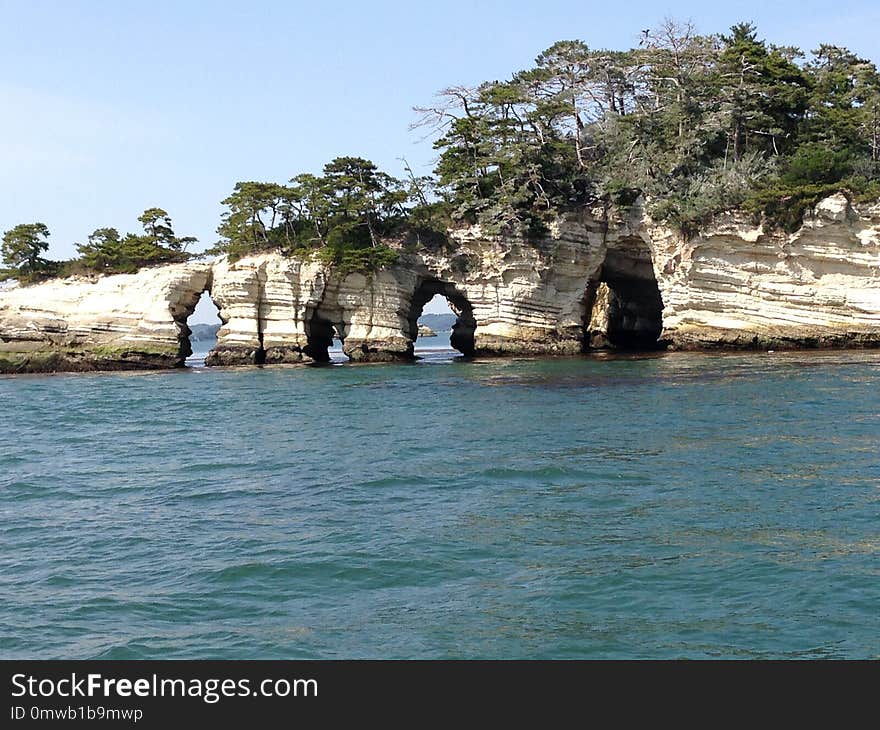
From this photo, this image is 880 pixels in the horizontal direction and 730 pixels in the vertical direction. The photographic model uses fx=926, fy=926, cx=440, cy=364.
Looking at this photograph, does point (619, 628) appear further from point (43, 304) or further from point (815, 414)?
point (43, 304)

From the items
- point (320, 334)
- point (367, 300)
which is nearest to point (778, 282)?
point (367, 300)

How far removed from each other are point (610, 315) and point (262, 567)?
41312 mm

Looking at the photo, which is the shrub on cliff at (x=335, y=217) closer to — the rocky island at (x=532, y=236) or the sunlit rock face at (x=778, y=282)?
the rocky island at (x=532, y=236)

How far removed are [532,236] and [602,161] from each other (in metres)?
5.23

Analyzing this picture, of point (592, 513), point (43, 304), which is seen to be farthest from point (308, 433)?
point (43, 304)

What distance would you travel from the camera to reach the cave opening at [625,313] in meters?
46.3

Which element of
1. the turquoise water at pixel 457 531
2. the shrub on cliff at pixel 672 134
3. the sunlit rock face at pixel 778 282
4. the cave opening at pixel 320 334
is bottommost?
the turquoise water at pixel 457 531

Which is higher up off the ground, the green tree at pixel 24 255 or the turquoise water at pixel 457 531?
the green tree at pixel 24 255

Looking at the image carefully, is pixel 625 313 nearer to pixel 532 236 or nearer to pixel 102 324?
pixel 532 236

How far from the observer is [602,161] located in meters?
42.6

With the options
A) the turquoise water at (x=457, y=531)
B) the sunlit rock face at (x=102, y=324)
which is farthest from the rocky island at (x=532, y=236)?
the turquoise water at (x=457, y=531)

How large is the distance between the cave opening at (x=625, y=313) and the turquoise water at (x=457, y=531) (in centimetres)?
2266

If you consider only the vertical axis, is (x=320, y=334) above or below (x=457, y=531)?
Answer: above

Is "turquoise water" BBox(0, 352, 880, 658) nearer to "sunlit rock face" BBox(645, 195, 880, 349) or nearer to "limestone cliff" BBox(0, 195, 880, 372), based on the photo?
"sunlit rock face" BBox(645, 195, 880, 349)
